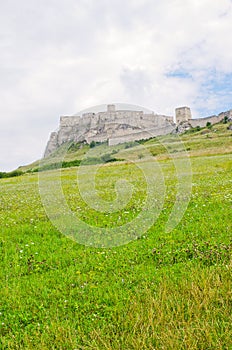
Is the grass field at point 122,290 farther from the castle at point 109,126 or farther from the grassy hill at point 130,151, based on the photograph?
the grassy hill at point 130,151

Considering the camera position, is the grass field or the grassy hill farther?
the grassy hill

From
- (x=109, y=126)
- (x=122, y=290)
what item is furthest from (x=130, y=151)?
(x=122, y=290)

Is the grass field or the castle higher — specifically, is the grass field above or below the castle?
below

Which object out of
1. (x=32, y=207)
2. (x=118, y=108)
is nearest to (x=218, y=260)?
(x=118, y=108)

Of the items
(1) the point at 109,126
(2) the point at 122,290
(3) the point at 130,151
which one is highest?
(1) the point at 109,126

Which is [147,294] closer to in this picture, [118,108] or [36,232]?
Result: [36,232]

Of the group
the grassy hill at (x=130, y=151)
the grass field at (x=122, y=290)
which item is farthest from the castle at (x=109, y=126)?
the grass field at (x=122, y=290)

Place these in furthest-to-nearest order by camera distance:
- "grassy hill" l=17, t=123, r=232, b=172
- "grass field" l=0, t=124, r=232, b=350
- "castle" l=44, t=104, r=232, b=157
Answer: "grassy hill" l=17, t=123, r=232, b=172 < "castle" l=44, t=104, r=232, b=157 < "grass field" l=0, t=124, r=232, b=350

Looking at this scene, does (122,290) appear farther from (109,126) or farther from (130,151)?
(130,151)

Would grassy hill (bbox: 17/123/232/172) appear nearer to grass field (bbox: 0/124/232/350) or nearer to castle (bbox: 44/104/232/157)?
castle (bbox: 44/104/232/157)

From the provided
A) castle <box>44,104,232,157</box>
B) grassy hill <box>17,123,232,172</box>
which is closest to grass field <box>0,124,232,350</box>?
castle <box>44,104,232,157</box>

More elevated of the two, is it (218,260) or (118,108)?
(118,108)

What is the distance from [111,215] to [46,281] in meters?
5.75

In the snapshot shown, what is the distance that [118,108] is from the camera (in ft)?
41.3
